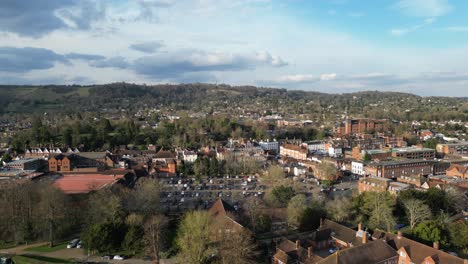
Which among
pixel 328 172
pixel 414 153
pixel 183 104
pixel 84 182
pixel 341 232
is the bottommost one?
pixel 328 172

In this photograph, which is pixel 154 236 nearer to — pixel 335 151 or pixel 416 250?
pixel 416 250

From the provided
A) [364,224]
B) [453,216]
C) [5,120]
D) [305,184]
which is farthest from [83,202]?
[5,120]

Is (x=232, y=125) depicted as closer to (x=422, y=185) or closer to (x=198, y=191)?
(x=198, y=191)

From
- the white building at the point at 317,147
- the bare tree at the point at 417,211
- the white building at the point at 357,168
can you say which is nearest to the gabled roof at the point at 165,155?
the white building at the point at 317,147

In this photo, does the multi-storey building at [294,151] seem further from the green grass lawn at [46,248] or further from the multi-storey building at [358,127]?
the green grass lawn at [46,248]

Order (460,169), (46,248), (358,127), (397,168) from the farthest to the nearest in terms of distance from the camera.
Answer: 1. (358,127)
2. (397,168)
3. (460,169)
4. (46,248)

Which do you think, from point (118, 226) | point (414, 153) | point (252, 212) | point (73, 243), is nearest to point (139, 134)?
point (73, 243)
